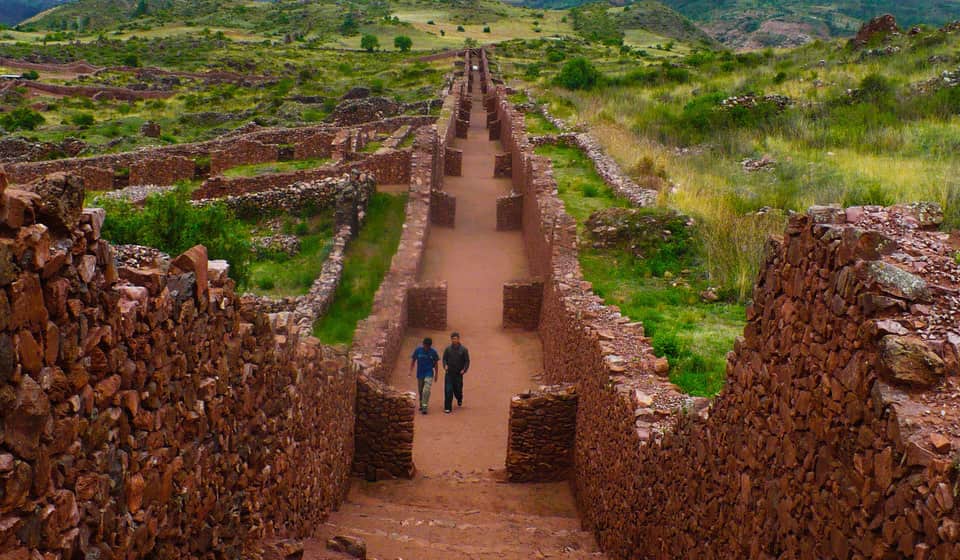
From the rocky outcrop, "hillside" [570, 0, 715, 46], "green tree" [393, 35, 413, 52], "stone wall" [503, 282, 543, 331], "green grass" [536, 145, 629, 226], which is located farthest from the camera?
"hillside" [570, 0, 715, 46]

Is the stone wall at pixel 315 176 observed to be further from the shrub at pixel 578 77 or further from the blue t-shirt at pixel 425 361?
the shrub at pixel 578 77

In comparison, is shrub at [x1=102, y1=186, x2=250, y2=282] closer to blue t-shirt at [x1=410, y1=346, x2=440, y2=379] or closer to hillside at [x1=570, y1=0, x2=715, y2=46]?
blue t-shirt at [x1=410, y1=346, x2=440, y2=379]

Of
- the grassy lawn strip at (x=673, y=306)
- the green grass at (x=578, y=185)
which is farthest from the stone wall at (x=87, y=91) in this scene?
the grassy lawn strip at (x=673, y=306)

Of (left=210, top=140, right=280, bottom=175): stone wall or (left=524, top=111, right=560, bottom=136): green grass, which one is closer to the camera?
(left=524, top=111, right=560, bottom=136): green grass

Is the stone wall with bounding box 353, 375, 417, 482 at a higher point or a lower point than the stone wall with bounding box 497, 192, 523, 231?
lower

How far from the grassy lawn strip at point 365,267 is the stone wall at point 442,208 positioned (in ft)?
2.97

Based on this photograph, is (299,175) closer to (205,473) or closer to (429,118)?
(429,118)

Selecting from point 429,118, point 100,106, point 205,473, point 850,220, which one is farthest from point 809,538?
point 100,106

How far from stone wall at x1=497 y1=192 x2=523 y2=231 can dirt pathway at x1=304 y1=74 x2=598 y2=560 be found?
0.80m

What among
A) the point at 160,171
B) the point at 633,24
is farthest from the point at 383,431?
the point at 633,24

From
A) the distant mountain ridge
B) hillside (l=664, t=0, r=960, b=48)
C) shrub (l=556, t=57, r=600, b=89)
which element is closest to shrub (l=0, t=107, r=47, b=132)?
shrub (l=556, t=57, r=600, b=89)

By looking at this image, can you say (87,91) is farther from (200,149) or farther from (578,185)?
(578,185)

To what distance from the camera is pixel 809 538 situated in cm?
445

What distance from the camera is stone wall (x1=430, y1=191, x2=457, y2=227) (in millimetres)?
24312
